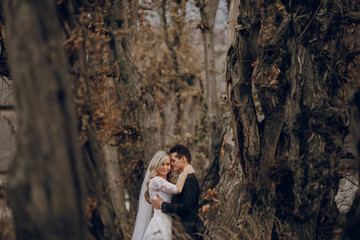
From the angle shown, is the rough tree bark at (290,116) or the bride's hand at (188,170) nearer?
the rough tree bark at (290,116)

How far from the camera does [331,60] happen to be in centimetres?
514

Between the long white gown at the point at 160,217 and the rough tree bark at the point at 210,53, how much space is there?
385cm

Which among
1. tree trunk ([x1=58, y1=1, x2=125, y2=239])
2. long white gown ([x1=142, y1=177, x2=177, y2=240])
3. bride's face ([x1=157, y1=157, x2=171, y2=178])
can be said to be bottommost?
long white gown ([x1=142, y1=177, x2=177, y2=240])

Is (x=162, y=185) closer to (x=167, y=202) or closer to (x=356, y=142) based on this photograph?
(x=167, y=202)

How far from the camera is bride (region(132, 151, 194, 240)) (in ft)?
18.8

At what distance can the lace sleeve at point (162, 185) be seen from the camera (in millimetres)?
5703

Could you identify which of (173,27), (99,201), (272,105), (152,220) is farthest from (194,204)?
(173,27)

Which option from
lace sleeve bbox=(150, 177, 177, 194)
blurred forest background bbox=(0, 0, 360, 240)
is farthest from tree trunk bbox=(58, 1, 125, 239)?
lace sleeve bbox=(150, 177, 177, 194)

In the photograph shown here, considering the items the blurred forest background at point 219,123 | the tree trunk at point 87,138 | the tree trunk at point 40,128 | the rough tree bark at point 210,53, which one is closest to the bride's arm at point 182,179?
the blurred forest background at point 219,123

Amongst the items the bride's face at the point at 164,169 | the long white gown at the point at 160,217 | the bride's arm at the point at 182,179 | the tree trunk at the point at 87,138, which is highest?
the tree trunk at the point at 87,138

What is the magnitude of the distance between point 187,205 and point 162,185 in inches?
18.0

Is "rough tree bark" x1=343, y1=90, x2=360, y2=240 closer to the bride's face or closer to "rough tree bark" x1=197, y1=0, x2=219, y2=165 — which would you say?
the bride's face

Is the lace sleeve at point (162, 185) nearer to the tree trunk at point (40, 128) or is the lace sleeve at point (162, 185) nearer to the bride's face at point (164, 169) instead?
the bride's face at point (164, 169)

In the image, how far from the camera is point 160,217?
229 inches
